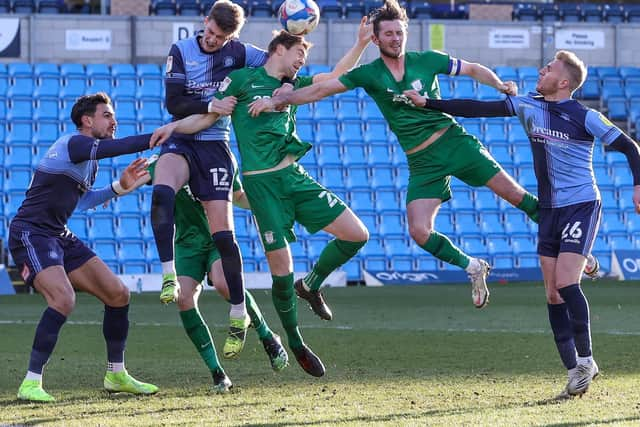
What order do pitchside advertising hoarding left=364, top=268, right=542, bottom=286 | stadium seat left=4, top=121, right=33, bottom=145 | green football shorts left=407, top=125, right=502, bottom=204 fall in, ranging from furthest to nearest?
stadium seat left=4, top=121, right=33, bottom=145 < pitchside advertising hoarding left=364, top=268, right=542, bottom=286 < green football shorts left=407, top=125, right=502, bottom=204

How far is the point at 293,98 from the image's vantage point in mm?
7910

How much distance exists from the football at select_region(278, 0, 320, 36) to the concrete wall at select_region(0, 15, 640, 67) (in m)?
15.5

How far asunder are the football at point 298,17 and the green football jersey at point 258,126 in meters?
0.45

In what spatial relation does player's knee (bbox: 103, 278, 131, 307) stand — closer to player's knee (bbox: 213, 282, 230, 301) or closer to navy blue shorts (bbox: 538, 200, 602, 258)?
player's knee (bbox: 213, 282, 230, 301)

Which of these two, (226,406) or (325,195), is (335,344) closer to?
(325,195)

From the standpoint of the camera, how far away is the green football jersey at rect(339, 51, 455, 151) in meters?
8.27

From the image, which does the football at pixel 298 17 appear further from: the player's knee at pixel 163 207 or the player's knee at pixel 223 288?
the player's knee at pixel 223 288

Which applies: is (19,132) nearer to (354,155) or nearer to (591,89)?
(354,155)

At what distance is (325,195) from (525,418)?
258 centimetres

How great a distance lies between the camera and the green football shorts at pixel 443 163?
8492mm

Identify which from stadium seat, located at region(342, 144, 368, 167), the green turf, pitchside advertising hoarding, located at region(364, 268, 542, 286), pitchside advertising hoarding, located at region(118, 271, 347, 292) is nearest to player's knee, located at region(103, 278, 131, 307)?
the green turf

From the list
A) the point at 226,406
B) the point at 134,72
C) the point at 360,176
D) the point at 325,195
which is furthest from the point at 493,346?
the point at 134,72

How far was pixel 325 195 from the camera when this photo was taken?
8164 mm

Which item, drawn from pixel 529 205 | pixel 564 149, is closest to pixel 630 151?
pixel 564 149
